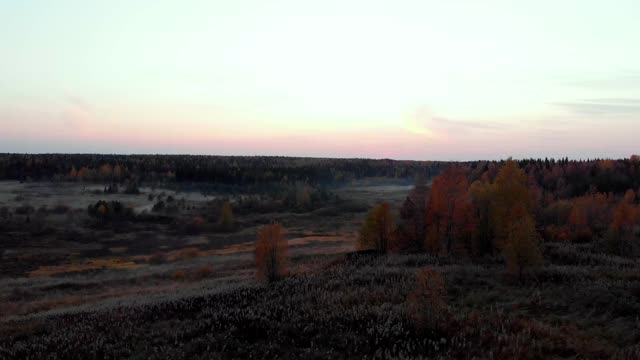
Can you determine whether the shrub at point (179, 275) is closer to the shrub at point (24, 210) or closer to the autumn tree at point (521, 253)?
the autumn tree at point (521, 253)

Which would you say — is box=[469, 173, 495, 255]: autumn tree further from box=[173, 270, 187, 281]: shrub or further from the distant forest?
the distant forest

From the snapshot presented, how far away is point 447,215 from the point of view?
40156 millimetres

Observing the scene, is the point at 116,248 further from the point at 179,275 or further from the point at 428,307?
the point at 428,307

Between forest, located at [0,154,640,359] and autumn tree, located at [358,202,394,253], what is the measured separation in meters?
0.17

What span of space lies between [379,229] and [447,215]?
5560 millimetres

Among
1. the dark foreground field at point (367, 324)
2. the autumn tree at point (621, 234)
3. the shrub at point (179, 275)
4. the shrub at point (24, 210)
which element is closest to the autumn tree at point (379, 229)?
the dark foreground field at point (367, 324)

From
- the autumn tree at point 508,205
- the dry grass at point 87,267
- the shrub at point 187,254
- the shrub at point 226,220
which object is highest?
the autumn tree at point 508,205

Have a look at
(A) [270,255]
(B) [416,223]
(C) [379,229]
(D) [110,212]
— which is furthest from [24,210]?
(A) [270,255]

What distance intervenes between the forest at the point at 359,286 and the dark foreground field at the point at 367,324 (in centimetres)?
8

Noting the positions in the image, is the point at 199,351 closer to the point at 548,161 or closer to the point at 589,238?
the point at 589,238

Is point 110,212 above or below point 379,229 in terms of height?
below

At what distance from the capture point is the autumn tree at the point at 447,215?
3950 cm

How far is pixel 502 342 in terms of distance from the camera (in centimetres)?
1310

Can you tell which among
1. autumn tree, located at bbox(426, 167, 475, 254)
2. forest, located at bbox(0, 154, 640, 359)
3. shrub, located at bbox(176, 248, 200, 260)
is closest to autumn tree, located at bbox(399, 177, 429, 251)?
forest, located at bbox(0, 154, 640, 359)
